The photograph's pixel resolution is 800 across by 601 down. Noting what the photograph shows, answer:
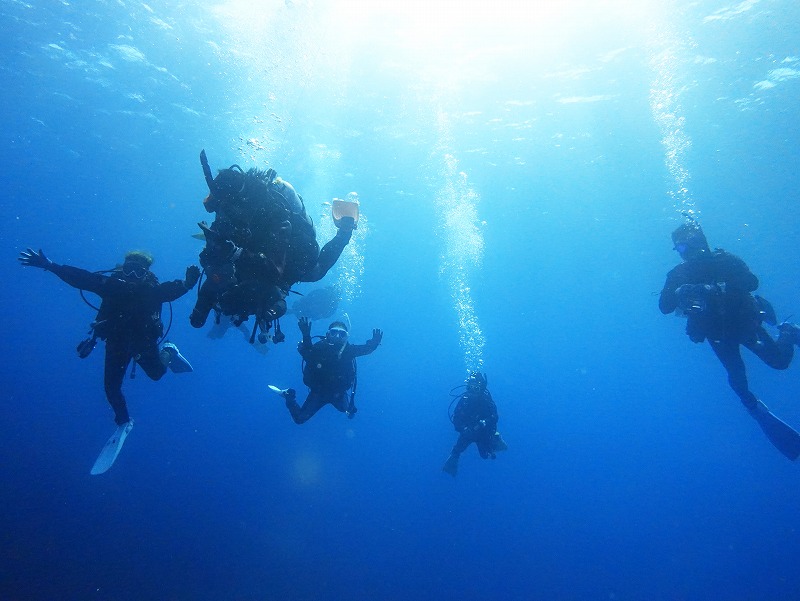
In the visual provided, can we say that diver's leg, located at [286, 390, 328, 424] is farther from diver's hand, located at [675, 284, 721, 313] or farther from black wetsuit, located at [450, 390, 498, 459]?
diver's hand, located at [675, 284, 721, 313]

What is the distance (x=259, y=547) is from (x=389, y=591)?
7.36 metres

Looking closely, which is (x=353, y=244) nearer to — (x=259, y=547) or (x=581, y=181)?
(x=581, y=181)

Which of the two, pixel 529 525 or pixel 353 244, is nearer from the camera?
pixel 529 525

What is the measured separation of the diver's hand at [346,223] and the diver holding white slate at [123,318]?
9.87 feet

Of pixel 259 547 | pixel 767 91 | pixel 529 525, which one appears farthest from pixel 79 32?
pixel 529 525

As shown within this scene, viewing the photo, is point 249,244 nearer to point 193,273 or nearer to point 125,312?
point 193,273

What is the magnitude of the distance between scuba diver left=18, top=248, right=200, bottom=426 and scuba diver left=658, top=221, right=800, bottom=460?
9008mm

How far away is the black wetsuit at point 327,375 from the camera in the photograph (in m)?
8.97

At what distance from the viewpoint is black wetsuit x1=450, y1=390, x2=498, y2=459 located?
11.7 meters

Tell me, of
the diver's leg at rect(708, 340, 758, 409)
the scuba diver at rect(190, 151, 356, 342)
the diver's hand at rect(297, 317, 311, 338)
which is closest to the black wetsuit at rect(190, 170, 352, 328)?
the scuba diver at rect(190, 151, 356, 342)

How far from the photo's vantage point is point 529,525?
3438 centimetres

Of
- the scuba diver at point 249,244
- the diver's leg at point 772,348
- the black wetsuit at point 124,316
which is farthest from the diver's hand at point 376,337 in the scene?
the diver's leg at point 772,348

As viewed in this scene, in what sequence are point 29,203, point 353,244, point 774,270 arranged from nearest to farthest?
point 774,270 → point 353,244 → point 29,203

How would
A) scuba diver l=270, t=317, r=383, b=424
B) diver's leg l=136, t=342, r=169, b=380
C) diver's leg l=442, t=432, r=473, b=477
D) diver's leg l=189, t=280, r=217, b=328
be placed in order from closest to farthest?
diver's leg l=189, t=280, r=217, b=328 < diver's leg l=136, t=342, r=169, b=380 < scuba diver l=270, t=317, r=383, b=424 < diver's leg l=442, t=432, r=473, b=477
